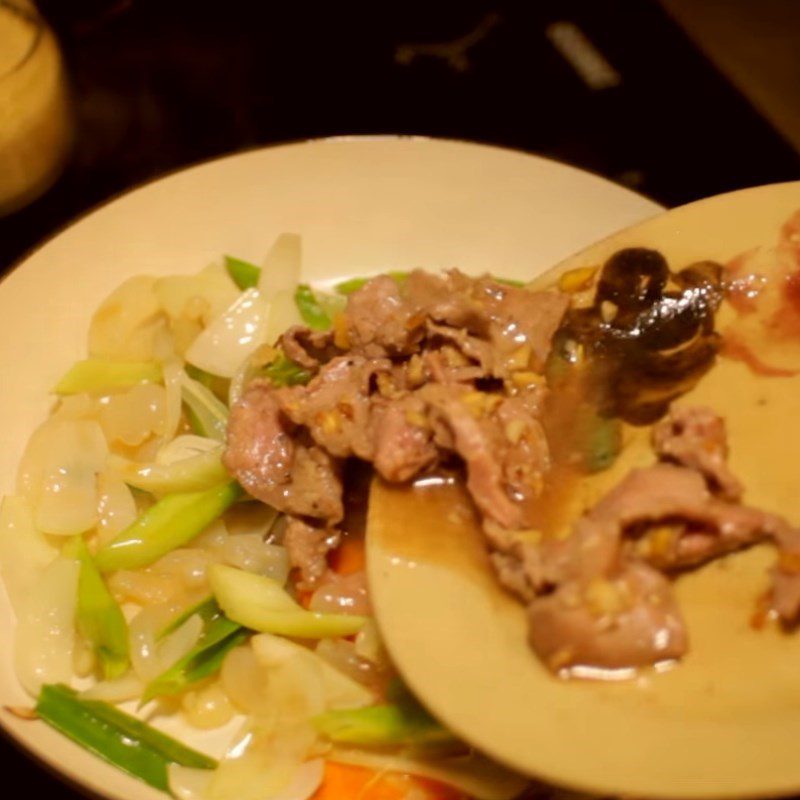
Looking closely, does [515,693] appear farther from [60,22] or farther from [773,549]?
[60,22]

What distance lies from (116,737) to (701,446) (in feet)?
3.78

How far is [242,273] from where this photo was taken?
248 cm

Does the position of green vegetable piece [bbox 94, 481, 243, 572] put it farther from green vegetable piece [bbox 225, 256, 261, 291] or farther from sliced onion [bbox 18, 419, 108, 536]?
green vegetable piece [bbox 225, 256, 261, 291]

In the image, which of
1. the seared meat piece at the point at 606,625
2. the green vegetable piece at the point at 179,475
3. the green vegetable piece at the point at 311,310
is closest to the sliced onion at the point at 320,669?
the green vegetable piece at the point at 179,475

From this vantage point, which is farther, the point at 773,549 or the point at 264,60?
the point at 264,60

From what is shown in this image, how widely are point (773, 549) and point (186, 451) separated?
3.92ft

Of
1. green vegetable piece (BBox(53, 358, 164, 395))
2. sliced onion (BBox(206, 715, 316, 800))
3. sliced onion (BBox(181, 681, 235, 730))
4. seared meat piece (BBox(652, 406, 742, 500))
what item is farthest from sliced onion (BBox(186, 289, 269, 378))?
seared meat piece (BBox(652, 406, 742, 500))

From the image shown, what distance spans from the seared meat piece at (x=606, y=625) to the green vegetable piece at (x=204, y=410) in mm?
952

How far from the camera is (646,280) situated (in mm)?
1905

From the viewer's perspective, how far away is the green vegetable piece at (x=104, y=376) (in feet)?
7.34

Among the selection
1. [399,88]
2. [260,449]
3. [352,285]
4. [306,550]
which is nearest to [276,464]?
[260,449]

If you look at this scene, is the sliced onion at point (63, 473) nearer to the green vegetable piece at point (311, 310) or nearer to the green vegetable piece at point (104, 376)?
the green vegetable piece at point (104, 376)

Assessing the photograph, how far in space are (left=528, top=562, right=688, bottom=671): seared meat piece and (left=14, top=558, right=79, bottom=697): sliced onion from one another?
0.93 metres

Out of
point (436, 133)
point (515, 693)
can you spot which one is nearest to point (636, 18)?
point (436, 133)
